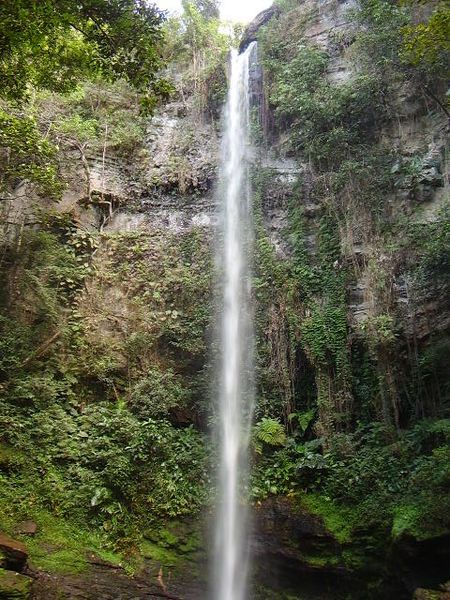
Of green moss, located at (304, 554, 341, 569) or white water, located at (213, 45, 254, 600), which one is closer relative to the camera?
green moss, located at (304, 554, 341, 569)

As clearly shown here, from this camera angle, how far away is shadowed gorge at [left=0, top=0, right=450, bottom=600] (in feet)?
21.8

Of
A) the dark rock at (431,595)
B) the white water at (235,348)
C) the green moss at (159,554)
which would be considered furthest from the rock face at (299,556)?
the dark rock at (431,595)

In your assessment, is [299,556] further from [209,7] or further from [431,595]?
[209,7]

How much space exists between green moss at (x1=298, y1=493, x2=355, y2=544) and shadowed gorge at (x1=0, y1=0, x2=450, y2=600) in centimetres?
4

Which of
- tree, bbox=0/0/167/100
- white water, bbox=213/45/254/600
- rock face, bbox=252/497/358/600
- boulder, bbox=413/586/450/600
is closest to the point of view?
tree, bbox=0/0/167/100

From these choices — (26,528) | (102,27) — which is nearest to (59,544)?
(26,528)

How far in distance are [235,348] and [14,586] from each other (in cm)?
609

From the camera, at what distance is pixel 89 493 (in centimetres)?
746

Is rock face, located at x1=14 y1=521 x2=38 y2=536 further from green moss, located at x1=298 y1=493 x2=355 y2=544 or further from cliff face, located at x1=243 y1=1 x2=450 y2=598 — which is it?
green moss, located at x1=298 y1=493 x2=355 y2=544

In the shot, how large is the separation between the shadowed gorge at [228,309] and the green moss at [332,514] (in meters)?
0.04

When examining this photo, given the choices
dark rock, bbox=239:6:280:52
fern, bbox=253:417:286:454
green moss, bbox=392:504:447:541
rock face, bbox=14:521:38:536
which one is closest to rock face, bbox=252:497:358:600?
green moss, bbox=392:504:447:541

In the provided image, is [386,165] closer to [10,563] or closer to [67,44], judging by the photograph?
[67,44]

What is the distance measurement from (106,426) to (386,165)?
26.7 ft

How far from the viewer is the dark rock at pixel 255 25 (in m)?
15.1
